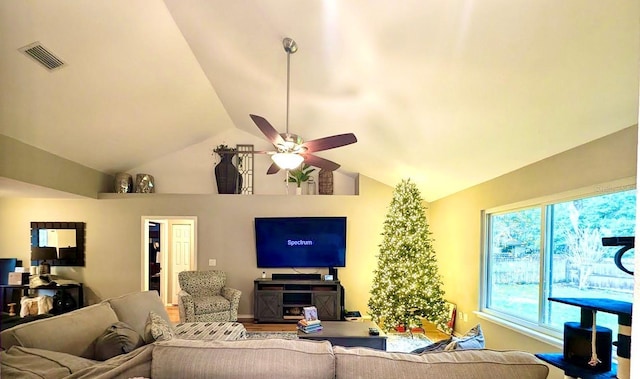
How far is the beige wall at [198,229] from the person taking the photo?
6.64 metres

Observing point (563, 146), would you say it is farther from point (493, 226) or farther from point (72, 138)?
point (72, 138)

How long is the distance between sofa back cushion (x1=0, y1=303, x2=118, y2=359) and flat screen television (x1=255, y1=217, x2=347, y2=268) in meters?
3.61

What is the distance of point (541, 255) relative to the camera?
3.66 meters

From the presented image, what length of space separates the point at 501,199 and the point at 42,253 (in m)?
7.51

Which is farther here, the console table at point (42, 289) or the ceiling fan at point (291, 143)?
the console table at point (42, 289)

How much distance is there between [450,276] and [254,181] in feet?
13.0

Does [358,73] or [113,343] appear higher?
[358,73]

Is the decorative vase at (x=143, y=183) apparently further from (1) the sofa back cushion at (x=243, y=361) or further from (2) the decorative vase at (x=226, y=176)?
(1) the sofa back cushion at (x=243, y=361)

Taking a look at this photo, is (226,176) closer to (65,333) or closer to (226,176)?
(226,176)

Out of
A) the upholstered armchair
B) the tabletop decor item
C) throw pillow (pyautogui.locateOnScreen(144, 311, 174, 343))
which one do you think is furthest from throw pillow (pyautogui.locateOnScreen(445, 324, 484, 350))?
the tabletop decor item

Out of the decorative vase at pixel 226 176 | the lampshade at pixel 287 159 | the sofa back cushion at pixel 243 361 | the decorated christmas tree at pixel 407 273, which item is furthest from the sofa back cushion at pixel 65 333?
the decorative vase at pixel 226 176

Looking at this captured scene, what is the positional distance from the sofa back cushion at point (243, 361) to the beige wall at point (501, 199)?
261 cm

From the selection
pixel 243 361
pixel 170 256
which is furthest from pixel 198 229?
pixel 243 361

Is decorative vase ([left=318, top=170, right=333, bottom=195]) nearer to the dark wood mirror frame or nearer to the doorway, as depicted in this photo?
the doorway
